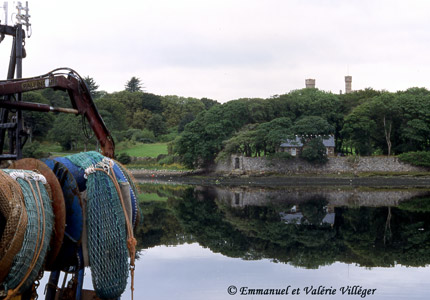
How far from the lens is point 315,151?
56000mm

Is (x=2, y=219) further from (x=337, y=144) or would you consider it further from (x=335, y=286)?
(x=337, y=144)

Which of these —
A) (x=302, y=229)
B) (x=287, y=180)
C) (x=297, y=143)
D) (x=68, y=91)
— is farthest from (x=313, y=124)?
(x=68, y=91)

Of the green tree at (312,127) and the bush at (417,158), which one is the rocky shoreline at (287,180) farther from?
the green tree at (312,127)

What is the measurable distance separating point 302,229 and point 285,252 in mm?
5104

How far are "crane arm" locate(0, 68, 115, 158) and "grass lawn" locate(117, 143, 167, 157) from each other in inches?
2323

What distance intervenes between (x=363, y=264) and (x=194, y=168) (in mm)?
49021

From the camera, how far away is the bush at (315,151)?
5612 centimetres

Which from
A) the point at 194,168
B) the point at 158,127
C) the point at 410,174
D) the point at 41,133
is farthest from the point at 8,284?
the point at 158,127

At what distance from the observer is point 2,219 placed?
18.1 ft

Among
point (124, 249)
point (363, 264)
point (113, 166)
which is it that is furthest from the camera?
point (363, 264)

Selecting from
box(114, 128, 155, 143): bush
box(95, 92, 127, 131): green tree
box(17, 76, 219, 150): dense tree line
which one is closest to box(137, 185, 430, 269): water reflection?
box(17, 76, 219, 150): dense tree line

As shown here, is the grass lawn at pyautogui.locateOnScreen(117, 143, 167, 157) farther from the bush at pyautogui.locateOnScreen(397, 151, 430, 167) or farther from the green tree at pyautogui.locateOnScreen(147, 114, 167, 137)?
the bush at pyautogui.locateOnScreen(397, 151, 430, 167)

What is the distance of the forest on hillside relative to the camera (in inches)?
2224

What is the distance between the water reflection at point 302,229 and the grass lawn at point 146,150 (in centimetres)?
3913
